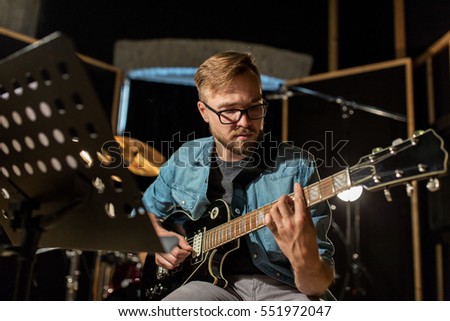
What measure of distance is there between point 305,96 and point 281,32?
1.79 ft

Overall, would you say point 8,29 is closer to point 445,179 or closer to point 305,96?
point 305,96

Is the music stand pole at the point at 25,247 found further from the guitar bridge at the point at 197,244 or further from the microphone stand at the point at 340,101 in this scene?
the microphone stand at the point at 340,101

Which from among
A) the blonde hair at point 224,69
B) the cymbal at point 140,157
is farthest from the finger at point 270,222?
the cymbal at point 140,157

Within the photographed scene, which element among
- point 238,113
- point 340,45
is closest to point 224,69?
point 238,113

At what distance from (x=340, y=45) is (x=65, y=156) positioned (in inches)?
93.6

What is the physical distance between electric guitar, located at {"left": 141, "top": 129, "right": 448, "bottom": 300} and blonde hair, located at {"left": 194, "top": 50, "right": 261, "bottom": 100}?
1.19ft

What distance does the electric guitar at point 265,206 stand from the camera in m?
1.07

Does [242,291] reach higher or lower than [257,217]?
lower

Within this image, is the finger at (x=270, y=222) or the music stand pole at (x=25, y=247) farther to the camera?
the finger at (x=270, y=222)

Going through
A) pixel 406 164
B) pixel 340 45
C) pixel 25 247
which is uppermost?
pixel 340 45

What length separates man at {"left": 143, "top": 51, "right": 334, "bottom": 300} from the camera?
48.4 inches

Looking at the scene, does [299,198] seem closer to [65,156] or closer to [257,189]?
[257,189]

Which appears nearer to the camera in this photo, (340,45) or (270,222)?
(270,222)

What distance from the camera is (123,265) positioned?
244 cm
